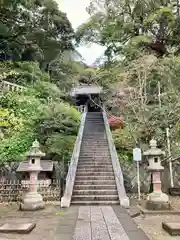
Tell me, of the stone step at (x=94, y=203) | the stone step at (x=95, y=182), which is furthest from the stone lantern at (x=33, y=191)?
the stone step at (x=95, y=182)

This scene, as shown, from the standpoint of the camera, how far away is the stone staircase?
453 inches

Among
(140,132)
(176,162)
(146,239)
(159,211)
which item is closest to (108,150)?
(140,132)

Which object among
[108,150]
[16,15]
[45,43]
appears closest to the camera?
[108,150]

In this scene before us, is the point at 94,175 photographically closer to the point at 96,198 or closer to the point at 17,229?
the point at 96,198

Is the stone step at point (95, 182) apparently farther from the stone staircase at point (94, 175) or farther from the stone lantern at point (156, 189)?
the stone lantern at point (156, 189)

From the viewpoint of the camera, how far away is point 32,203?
34.6ft

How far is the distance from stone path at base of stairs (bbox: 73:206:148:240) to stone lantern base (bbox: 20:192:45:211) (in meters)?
1.62

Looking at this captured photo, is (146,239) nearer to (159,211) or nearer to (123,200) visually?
(159,211)

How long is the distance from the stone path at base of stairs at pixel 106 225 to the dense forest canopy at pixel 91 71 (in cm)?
522

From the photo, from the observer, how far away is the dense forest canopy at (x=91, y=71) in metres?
14.8

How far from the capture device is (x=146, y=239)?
643cm

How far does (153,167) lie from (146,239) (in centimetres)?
499

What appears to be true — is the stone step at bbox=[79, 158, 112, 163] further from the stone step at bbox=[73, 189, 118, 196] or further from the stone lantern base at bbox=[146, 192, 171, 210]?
the stone lantern base at bbox=[146, 192, 171, 210]

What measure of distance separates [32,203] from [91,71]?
17.5m
